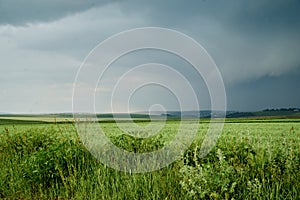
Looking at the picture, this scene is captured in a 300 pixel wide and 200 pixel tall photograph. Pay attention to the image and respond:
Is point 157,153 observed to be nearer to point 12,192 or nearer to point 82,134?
point 82,134

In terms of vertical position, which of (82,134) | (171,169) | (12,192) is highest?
(82,134)

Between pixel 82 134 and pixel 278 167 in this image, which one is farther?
pixel 82 134

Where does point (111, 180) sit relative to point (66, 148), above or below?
below

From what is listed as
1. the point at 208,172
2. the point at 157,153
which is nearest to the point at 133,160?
the point at 157,153

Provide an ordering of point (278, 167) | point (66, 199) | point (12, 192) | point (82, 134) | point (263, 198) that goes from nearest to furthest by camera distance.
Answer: point (263, 198) < point (278, 167) < point (66, 199) < point (12, 192) < point (82, 134)

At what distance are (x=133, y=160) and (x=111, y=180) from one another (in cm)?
89

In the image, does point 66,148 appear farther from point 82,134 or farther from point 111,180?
point 111,180

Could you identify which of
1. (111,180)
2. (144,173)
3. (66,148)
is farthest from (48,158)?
(144,173)

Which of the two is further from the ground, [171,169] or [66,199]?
[171,169]

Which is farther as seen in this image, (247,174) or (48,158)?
(48,158)

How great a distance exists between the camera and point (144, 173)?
711cm

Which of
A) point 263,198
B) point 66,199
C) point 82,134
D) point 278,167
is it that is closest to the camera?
point 263,198

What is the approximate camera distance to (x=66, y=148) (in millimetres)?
8109

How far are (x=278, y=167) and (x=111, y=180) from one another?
2.98 metres
